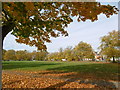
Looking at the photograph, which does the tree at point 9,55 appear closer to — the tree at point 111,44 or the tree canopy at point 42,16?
the tree at point 111,44

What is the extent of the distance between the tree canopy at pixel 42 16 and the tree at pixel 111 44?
2049cm

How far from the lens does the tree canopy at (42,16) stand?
2.23 m

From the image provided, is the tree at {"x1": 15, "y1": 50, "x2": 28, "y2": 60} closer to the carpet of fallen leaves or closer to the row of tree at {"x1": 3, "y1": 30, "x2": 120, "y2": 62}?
the row of tree at {"x1": 3, "y1": 30, "x2": 120, "y2": 62}

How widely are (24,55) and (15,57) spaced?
379cm

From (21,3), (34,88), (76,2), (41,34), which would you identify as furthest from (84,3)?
(41,34)

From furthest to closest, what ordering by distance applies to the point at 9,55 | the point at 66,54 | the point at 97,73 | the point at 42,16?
the point at 66,54 → the point at 9,55 → the point at 97,73 → the point at 42,16

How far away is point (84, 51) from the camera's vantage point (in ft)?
129

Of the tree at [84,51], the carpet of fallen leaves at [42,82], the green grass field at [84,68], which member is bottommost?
the green grass field at [84,68]

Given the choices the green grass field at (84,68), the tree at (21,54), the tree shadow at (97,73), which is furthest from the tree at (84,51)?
the tree shadow at (97,73)

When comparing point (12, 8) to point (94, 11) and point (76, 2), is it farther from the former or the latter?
point (94, 11)

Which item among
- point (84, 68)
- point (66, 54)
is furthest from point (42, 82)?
point (66, 54)

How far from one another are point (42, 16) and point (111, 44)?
23.2 metres

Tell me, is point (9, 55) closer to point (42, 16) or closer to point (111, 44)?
point (111, 44)

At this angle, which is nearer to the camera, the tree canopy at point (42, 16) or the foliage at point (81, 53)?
the tree canopy at point (42, 16)
